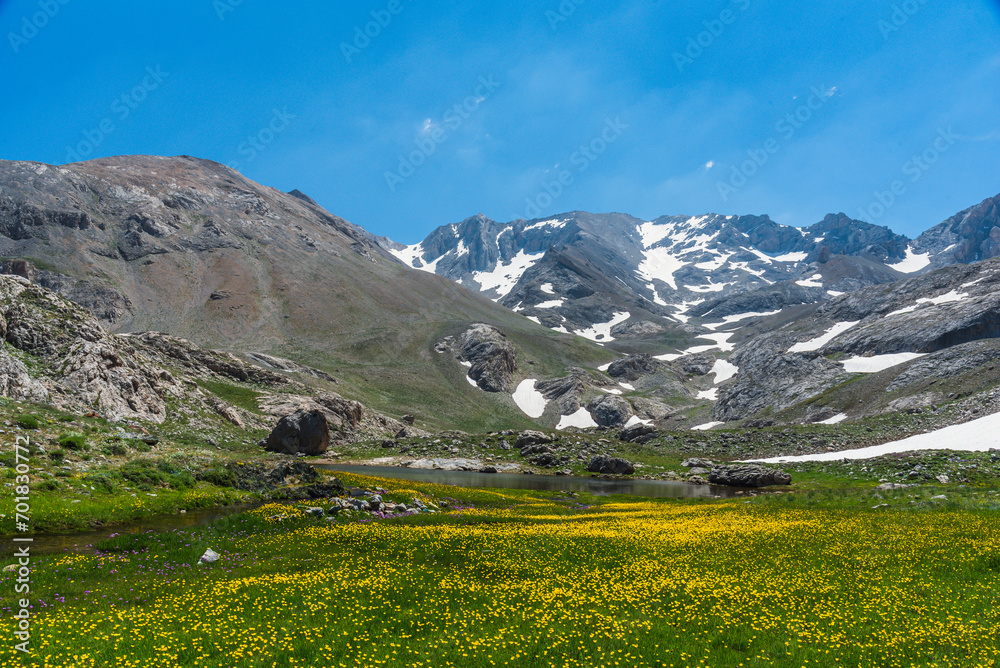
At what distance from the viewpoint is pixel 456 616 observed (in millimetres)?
15047

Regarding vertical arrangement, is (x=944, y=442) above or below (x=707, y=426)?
below

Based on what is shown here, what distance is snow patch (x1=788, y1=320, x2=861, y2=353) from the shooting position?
6728 inches

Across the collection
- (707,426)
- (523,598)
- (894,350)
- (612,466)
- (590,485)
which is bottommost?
(590,485)

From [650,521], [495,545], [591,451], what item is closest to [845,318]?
[591,451]

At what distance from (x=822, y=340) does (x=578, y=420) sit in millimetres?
92586

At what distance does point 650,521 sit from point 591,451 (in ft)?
240

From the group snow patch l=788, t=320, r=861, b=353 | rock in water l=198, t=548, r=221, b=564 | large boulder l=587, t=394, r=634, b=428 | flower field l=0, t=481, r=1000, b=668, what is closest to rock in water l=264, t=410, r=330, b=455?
flower field l=0, t=481, r=1000, b=668

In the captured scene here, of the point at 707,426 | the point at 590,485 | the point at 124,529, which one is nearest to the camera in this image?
the point at 124,529

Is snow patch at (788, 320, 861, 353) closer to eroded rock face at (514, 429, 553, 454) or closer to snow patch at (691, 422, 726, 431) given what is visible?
snow patch at (691, 422, 726, 431)

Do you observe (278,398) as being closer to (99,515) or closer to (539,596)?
(99,515)

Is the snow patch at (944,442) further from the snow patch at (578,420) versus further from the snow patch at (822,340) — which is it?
the snow patch at (578,420)

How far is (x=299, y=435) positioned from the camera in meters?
92.8

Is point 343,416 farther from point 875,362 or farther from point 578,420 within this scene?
point 875,362

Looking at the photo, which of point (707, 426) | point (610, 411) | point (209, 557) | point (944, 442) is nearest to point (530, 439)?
point (944, 442)
